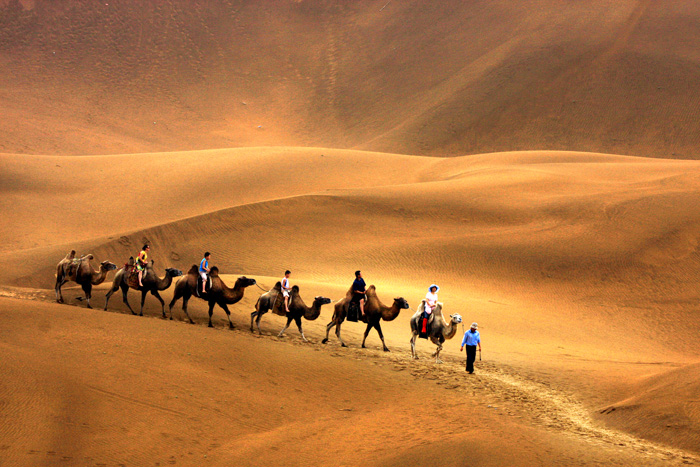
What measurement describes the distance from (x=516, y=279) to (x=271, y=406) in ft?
57.5

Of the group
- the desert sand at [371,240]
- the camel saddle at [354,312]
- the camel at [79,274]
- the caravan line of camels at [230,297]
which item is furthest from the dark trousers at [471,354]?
the camel at [79,274]

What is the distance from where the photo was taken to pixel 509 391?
15.0m

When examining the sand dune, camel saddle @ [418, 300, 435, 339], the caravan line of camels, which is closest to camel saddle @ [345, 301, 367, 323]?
the caravan line of camels

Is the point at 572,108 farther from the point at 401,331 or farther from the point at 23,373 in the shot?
the point at 23,373

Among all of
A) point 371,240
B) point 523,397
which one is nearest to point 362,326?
point 523,397

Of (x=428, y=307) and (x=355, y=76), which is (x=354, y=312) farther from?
A: (x=355, y=76)

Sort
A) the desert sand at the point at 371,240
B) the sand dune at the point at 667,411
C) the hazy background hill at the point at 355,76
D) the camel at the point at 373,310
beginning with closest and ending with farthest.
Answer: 1. the desert sand at the point at 371,240
2. the sand dune at the point at 667,411
3. the camel at the point at 373,310
4. the hazy background hill at the point at 355,76

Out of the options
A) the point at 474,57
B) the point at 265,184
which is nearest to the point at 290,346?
the point at 265,184

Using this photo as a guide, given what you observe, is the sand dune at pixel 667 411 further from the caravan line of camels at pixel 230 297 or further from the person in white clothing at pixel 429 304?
the caravan line of camels at pixel 230 297

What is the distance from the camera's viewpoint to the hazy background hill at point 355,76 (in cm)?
7188

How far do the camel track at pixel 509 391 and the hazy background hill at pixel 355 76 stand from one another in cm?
5363

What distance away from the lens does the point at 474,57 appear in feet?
284

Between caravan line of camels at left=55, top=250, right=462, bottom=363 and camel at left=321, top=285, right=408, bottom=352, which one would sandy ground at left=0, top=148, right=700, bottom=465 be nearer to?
caravan line of camels at left=55, top=250, right=462, bottom=363

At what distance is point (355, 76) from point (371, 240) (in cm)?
6358
